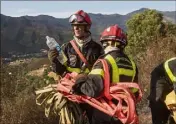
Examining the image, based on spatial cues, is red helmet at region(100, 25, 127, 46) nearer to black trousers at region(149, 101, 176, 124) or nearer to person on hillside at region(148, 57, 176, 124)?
person on hillside at region(148, 57, 176, 124)

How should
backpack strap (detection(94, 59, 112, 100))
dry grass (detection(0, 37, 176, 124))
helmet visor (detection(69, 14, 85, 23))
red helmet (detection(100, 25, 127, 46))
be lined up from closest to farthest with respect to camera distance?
backpack strap (detection(94, 59, 112, 100)), red helmet (detection(100, 25, 127, 46)), helmet visor (detection(69, 14, 85, 23)), dry grass (detection(0, 37, 176, 124))

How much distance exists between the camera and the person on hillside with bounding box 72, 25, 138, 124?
4715 mm

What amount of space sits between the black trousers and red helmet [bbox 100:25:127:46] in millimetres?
927

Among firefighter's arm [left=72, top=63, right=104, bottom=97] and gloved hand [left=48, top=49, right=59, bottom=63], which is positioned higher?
gloved hand [left=48, top=49, right=59, bottom=63]

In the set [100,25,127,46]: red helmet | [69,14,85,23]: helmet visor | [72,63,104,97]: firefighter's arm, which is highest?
[69,14,85,23]: helmet visor

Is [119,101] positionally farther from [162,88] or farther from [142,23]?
[142,23]

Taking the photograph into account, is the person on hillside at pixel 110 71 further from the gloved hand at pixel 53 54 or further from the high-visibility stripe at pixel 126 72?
the gloved hand at pixel 53 54

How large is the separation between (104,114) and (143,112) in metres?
8.68

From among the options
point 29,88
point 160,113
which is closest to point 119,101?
point 160,113

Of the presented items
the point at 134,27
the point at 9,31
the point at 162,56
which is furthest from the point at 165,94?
the point at 9,31

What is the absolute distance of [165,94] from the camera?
5.27 m

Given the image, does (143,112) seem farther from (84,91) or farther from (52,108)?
(84,91)

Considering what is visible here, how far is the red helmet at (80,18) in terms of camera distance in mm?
5844


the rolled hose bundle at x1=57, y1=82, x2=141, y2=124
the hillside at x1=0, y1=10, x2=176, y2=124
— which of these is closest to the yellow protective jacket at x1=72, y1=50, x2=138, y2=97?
the rolled hose bundle at x1=57, y1=82, x2=141, y2=124
